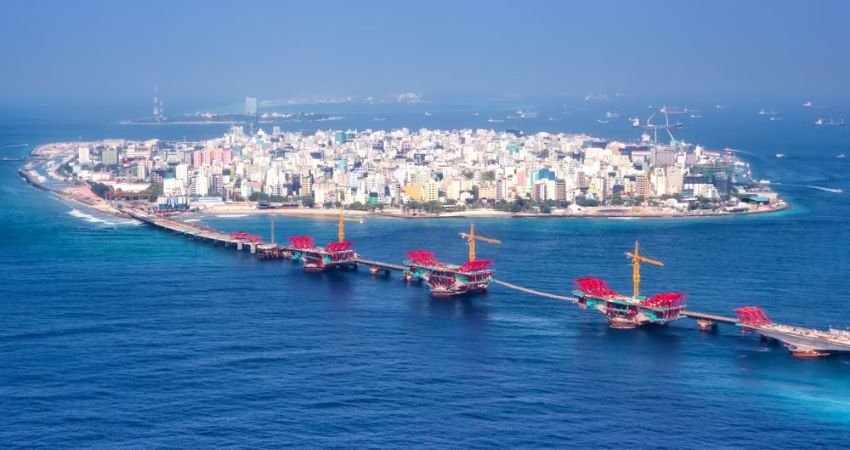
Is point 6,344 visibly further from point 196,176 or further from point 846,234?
point 196,176

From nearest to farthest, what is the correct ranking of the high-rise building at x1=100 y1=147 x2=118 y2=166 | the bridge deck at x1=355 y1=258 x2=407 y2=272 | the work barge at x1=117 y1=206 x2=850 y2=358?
the work barge at x1=117 y1=206 x2=850 y2=358 → the bridge deck at x1=355 y1=258 x2=407 y2=272 → the high-rise building at x1=100 y1=147 x2=118 y2=166

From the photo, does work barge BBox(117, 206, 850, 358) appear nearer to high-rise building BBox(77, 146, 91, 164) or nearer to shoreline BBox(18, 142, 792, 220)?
shoreline BBox(18, 142, 792, 220)

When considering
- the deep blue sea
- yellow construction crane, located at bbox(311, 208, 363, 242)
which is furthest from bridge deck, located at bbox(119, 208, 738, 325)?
yellow construction crane, located at bbox(311, 208, 363, 242)

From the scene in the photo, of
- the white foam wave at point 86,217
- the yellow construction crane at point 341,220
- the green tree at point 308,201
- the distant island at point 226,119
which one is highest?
the distant island at point 226,119

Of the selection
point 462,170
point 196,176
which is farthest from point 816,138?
point 196,176

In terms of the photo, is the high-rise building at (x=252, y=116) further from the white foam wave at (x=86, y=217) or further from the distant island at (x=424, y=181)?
the white foam wave at (x=86, y=217)

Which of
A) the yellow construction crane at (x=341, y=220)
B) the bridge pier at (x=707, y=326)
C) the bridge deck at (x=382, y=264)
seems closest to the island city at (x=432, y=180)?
the yellow construction crane at (x=341, y=220)
